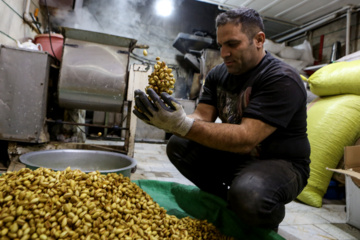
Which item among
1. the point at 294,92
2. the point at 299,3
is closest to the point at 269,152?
the point at 294,92

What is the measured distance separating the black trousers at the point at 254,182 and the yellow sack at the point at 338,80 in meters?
1.22

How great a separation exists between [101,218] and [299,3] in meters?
4.41

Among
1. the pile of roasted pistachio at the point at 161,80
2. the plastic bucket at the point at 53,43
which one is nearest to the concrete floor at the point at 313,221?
the pile of roasted pistachio at the point at 161,80

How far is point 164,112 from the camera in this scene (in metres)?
1.07

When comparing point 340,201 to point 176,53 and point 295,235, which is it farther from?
point 176,53

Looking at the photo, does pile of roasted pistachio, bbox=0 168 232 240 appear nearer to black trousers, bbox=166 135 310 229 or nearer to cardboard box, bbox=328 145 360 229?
black trousers, bbox=166 135 310 229

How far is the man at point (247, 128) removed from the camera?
1109 mm

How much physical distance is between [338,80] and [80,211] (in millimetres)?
2352

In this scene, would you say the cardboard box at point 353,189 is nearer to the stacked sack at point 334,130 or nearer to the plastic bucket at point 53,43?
the stacked sack at point 334,130

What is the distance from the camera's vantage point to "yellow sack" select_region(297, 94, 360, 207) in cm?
204

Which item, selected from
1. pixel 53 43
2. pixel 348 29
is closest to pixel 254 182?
pixel 53 43

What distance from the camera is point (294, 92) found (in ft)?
3.99

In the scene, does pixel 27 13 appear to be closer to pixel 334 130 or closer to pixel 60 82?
pixel 60 82

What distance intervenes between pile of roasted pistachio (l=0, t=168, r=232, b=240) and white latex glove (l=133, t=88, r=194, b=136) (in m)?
0.37
